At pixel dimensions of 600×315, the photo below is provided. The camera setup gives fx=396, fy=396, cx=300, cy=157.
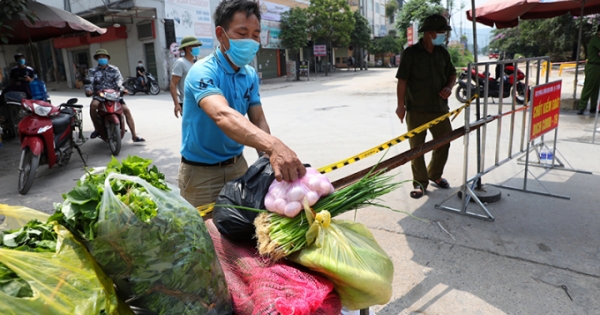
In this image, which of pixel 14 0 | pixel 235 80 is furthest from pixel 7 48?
pixel 235 80

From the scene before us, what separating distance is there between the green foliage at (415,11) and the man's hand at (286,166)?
73.3 feet

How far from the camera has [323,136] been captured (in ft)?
24.6

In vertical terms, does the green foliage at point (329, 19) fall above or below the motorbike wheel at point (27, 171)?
above

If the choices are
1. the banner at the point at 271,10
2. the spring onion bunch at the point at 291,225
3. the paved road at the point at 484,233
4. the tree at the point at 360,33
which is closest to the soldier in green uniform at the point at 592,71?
the paved road at the point at 484,233

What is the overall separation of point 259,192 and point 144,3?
19803mm

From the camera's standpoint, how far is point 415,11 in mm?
22750

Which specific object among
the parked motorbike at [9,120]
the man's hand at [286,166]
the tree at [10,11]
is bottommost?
the parked motorbike at [9,120]

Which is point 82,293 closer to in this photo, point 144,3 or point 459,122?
point 459,122

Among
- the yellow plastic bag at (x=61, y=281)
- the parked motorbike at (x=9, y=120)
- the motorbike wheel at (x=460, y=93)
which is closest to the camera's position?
the yellow plastic bag at (x=61, y=281)

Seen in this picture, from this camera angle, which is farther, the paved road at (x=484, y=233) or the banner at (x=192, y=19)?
the banner at (x=192, y=19)

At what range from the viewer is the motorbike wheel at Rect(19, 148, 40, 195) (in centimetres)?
480

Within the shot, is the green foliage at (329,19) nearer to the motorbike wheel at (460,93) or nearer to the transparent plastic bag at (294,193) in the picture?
the motorbike wheel at (460,93)

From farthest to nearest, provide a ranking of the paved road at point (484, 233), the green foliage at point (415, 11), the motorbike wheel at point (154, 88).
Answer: the green foliage at point (415, 11) < the motorbike wheel at point (154, 88) < the paved road at point (484, 233)

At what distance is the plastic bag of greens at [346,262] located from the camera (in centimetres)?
119
